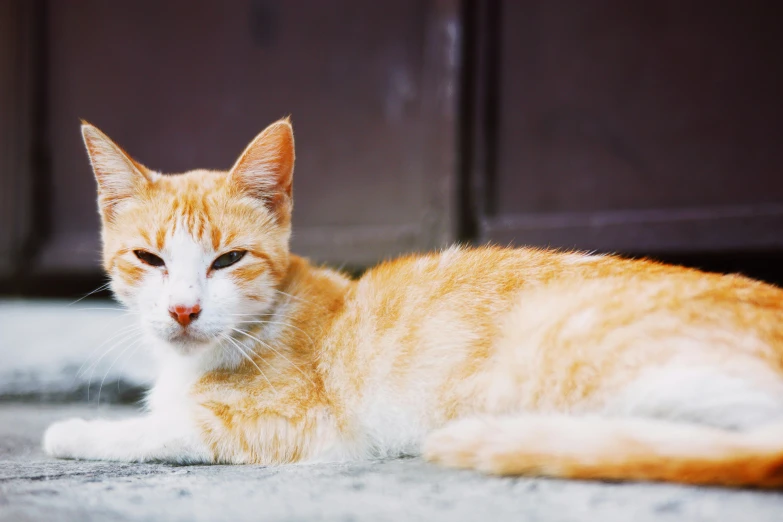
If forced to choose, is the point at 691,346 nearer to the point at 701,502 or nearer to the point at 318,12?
the point at 701,502

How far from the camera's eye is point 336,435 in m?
1.43

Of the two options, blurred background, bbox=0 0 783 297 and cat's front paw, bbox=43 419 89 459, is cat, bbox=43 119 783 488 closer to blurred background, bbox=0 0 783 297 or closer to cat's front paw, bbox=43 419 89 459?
cat's front paw, bbox=43 419 89 459

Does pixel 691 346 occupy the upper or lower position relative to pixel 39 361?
upper

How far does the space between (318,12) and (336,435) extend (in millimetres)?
2201

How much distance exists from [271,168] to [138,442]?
2.33ft

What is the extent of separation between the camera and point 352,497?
1.00m

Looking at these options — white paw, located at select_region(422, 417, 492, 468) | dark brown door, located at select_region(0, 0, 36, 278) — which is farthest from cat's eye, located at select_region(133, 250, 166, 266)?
dark brown door, located at select_region(0, 0, 36, 278)

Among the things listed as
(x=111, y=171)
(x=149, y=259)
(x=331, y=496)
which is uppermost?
(x=111, y=171)

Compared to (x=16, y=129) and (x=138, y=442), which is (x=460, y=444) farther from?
(x=16, y=129)

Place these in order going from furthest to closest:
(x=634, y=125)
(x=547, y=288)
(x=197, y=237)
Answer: (x=634, y=125)
(x=197, y=237)
(x=547, y=288)

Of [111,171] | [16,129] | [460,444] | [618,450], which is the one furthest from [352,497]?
[16,129]

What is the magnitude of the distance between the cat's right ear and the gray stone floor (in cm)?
68

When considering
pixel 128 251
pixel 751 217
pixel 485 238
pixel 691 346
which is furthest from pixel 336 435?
pixel 751 217

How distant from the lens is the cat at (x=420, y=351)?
1.02 metres
